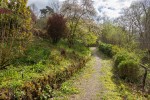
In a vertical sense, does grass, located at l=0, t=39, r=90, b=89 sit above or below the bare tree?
below

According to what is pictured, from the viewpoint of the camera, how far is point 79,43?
114 feet

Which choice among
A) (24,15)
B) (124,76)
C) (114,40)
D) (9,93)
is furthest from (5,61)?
(114,40)

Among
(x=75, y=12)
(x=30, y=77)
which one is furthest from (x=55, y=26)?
(x=30, y=77)

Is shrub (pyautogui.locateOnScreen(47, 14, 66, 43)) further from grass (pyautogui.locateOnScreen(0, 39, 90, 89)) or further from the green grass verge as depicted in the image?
the green grass verge

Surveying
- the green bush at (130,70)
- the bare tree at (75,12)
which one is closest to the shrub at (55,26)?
the bare tree at (75,12)

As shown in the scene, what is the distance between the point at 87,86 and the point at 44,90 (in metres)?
3.62

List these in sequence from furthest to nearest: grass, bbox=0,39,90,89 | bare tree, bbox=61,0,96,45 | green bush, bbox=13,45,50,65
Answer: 1. bare tree, bbox=61,0,96,45
2. green bush, bbox=13,45,50,65
3. grass, bbox=0,39,90,89

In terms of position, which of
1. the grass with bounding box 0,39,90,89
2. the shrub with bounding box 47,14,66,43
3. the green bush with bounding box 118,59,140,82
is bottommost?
the green bush with bounding box 118,59,140,82

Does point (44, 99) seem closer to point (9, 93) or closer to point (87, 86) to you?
point (9, 93)

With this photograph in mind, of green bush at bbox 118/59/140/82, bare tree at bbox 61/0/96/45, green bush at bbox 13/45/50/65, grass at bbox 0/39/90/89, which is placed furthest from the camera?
bare tree at bbox 61/0/96/45

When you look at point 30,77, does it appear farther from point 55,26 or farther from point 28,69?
point 55,26

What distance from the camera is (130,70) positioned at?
1650 centimetres

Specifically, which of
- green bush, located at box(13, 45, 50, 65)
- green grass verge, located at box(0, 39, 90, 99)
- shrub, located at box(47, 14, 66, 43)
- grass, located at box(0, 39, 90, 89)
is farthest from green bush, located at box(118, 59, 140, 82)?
shrub, located at box(47, 14, 66, 43)

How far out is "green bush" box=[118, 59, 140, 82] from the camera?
16359 millimetres
